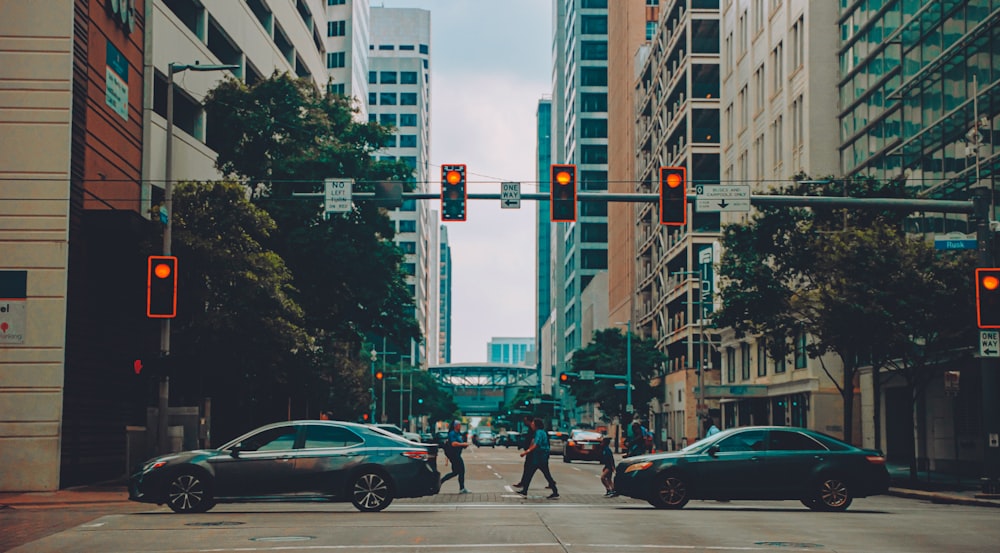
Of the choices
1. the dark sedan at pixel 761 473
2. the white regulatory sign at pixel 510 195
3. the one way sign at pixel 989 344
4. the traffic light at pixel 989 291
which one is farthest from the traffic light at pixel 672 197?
the one way sign at pixel 989 344

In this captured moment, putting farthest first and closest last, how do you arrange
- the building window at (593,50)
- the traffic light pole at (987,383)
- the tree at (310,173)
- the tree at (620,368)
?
the building window at (593,50) < the tree at (620,368) < the tree at (310,173) < the traffic light pole at (987,383)

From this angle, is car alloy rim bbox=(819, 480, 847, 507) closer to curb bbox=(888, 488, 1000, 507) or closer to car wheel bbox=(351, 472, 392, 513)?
curb bbox=(888, 488, 1000, 507)

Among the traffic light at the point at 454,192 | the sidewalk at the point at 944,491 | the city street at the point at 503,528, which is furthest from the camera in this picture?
the sidewalk at the point at 944,491

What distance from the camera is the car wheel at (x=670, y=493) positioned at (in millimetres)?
21859

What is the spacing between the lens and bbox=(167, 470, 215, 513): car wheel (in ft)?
66.8

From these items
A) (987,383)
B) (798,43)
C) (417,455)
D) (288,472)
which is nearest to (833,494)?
(987,383)

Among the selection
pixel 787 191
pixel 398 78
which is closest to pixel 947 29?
pixel 787 191

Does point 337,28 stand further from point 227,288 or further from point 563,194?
point 563,194

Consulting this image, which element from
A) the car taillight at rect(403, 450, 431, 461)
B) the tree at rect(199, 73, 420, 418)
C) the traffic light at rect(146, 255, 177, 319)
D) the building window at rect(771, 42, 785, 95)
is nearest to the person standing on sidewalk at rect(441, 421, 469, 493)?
the car taillight at rect(403, 450, 431, 461)

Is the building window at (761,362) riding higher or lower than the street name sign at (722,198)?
lower

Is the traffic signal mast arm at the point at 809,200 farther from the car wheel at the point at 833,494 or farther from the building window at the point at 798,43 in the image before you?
the building window at the point at 798,43

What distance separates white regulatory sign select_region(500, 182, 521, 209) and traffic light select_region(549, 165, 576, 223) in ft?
3.28

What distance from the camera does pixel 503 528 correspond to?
1708 centimetres

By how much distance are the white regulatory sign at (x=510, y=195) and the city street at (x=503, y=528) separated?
6088mm
